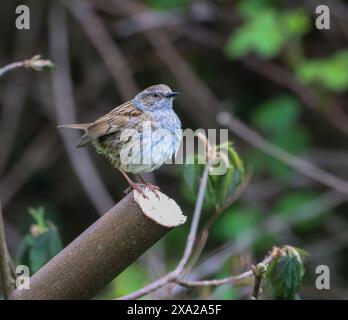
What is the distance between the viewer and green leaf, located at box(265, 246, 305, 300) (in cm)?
240

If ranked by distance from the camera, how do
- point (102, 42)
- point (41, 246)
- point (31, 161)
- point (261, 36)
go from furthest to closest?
point (31, 161) < point (102, 42) < point (261, 36) < point (41, 246)

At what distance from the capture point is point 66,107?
18.9 feet

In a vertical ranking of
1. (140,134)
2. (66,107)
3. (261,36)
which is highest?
(261,36)

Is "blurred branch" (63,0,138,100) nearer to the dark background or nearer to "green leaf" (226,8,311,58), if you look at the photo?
the dark background

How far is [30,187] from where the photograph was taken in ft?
22.0

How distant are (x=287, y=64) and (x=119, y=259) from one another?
3856mm

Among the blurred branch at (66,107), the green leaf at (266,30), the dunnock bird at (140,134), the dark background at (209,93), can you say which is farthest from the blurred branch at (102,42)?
the dunnock bird at (140,134)

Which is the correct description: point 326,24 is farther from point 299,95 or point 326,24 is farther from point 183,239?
point 183,239

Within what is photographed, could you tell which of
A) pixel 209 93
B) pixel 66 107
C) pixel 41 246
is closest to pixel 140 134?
pixel 41 246

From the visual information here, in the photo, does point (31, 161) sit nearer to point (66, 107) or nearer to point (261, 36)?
point (66, 107)

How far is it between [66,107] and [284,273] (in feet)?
11.9

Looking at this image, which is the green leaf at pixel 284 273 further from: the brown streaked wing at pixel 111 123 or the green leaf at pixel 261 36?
the green leaf at pixel 261 36

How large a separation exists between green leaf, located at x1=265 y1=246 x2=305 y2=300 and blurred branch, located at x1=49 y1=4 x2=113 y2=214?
3.22m
